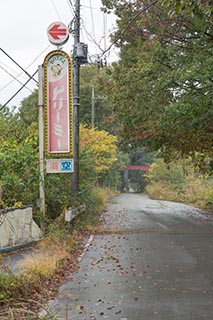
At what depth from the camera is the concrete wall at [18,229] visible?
10102mm

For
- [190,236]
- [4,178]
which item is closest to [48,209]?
[4,178]

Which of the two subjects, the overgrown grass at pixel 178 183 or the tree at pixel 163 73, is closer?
the tree at pixel 163 73

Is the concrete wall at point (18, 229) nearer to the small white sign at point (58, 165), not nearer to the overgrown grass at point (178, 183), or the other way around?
the small white sign at point (58, 165)

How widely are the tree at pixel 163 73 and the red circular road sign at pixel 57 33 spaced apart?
166 cm

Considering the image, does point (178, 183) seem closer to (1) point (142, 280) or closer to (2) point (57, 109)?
(2) point (57, 109)

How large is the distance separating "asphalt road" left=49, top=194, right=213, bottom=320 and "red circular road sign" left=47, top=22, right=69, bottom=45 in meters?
6.31

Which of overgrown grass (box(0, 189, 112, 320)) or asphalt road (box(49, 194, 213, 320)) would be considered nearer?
overgrown grass (box(0, 189, 112, 320))

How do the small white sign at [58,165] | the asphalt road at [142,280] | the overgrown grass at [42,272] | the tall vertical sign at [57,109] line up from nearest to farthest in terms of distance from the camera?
the overgrown grass at [42,272], the asphalt road at [142,280], the small white sign at [58,165], the tall vertical sign at [57,109]

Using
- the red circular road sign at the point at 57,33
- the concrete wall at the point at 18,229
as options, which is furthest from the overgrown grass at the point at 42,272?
the red circular road sign at the point at 57,33

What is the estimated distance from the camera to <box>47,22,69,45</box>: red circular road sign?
1305 centimetres

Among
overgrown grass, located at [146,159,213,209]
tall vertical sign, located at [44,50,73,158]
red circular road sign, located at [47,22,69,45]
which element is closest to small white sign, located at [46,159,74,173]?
tall vertical sign, located at [44,50,73,158]

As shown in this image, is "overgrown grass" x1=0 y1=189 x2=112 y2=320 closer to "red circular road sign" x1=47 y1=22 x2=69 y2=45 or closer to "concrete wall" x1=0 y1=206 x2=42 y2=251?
"concrete wall" x1=0 y1=206 x2=42 y2=251

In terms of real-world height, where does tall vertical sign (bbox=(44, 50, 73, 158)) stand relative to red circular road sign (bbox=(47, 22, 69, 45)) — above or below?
below

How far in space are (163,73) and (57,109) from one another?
139 inches
